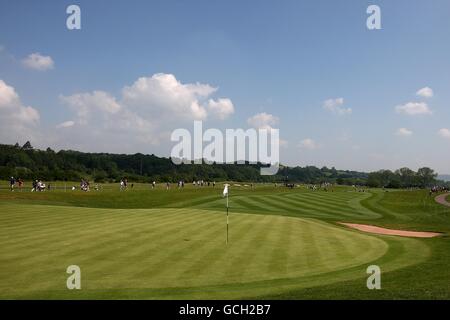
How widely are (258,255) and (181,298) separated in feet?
21.9

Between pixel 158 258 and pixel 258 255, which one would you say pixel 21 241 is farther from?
pixel 258 255

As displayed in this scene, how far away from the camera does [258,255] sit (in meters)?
18.0

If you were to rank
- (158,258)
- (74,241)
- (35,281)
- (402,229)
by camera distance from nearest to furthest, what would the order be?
1. (35,281)
2. (158,258)
3. (74,241)
4. (402,229)

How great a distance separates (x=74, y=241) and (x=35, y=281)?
672 cm

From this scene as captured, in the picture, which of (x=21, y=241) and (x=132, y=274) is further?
(x=21, y=241)

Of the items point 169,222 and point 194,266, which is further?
point 169,222

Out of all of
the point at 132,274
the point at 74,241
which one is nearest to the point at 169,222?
the point at 74,241
